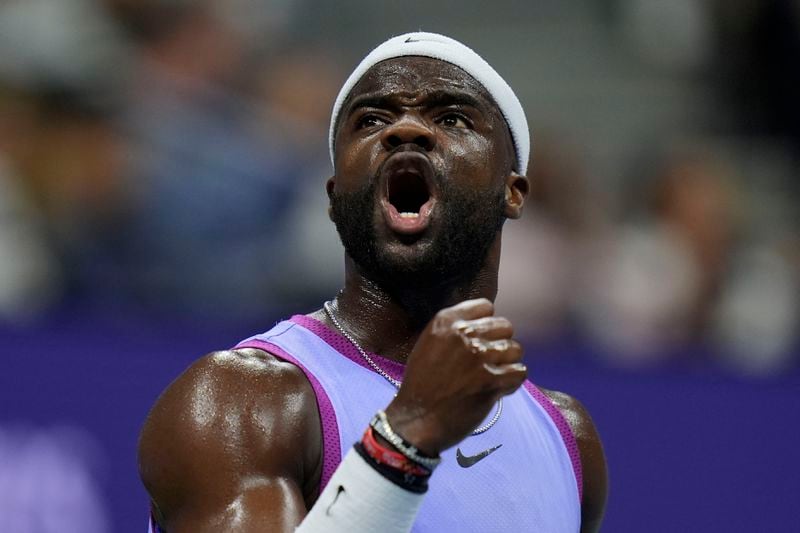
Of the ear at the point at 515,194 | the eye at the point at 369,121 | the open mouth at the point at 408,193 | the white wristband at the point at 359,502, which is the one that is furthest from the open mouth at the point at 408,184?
the white wristband at the point at 359,502

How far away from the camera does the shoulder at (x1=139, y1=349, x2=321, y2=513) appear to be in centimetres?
262

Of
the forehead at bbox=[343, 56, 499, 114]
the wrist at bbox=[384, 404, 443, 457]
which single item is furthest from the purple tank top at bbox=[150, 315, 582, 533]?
the forehead at bbox=[343, 56, 499, 114]

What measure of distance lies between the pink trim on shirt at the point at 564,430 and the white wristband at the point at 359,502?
103 centimetres

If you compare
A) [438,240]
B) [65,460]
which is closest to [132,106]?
[65,460]

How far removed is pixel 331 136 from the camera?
3387 millimetres

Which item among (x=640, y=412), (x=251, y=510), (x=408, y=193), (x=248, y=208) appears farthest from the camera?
(x=248, y=208)

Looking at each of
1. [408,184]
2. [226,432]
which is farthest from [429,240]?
[226,432]

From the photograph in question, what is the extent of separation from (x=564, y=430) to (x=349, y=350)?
0.62 metres

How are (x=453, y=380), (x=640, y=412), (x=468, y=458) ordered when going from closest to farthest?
(x=453, y=380), (x=468, y=458), (x=640, y=412)

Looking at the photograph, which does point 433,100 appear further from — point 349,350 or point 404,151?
point 349,350

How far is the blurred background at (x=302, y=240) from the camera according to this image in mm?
4965

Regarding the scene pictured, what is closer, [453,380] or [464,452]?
[453,380]

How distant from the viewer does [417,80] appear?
3152mm

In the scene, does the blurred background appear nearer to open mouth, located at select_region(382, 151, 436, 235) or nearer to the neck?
the neck
